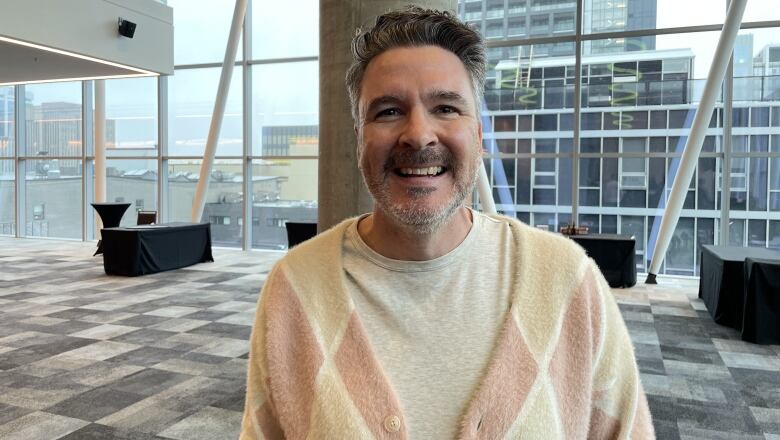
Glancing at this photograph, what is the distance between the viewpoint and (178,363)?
219 inches

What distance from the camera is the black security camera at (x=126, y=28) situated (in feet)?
35.6

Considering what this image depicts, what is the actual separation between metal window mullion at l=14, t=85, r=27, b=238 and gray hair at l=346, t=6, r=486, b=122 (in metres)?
20.0

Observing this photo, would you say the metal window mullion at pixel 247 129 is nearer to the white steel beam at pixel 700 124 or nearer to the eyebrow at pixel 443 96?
the white steel beam at pixel 700 124

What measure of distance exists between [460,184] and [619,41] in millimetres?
11889

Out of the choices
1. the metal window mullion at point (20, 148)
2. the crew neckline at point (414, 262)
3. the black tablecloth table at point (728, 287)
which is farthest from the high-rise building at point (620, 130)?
the metal window mullion at point (20, 148)

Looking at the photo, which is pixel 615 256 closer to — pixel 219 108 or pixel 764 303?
pixel 764 303

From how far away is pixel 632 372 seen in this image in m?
1.22

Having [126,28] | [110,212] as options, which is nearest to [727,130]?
[126,28]

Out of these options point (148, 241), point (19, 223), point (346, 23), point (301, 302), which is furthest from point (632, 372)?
point (19, 223)

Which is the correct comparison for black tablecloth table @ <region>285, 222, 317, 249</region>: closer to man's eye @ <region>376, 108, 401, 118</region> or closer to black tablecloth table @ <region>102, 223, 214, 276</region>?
black tablecloth table @ <region>102, 223, 214, 276</region>

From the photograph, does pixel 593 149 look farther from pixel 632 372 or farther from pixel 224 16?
pixel 632 372

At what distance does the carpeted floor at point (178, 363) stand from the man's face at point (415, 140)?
3.27 metres

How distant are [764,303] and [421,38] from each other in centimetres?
674

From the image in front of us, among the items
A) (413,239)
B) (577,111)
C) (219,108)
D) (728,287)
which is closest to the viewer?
(413,239)
